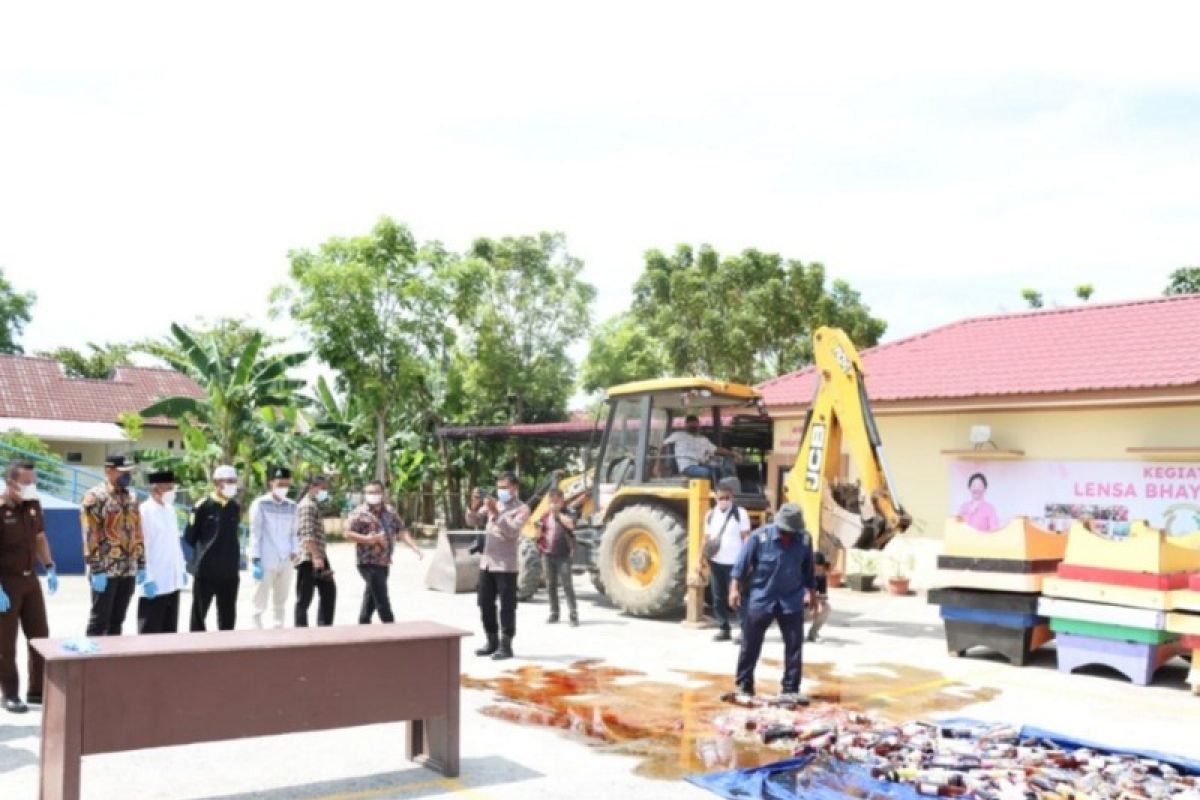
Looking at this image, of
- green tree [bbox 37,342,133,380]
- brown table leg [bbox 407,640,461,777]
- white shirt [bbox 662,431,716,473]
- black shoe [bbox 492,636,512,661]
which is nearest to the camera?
brown table leg [bbox 407,640,461,777]

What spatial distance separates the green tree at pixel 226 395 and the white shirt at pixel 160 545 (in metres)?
14.4

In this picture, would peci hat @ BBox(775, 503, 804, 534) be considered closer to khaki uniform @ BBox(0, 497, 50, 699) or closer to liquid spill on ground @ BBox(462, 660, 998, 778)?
liquid spill on ground @ BBox(462, 660, 998, 778)

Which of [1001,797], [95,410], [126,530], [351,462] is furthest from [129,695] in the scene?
[95,410]

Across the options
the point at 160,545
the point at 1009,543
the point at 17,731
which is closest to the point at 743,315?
the point at 1009,543

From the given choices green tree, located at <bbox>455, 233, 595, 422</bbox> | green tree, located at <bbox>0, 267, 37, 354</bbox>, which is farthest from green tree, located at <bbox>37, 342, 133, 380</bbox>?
green tree, located at <bbox>455, 233, 595, 422</bbox>

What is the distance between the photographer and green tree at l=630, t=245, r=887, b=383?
27844 mm

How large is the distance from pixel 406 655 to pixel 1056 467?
11.3 meters

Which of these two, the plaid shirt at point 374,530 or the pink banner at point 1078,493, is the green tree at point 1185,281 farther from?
the plaid shirt at point 374,530

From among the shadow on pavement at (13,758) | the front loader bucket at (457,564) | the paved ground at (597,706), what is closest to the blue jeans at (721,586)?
the paved ground at (597,706)

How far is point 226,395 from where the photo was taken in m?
22.4

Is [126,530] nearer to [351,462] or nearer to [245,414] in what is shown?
[245,414]

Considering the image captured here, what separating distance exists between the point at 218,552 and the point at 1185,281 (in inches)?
1328

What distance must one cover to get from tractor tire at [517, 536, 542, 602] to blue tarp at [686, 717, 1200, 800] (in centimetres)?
808

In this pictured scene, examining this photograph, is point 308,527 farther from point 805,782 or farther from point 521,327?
point 521,327
